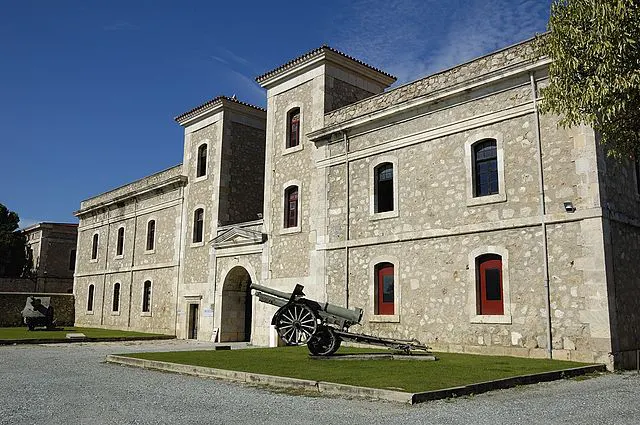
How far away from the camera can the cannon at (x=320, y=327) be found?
12.8m

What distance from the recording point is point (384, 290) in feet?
55.1

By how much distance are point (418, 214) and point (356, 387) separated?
8.24 metres

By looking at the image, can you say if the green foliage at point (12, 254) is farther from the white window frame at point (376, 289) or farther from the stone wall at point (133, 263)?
the white window frame at point (376, 289)

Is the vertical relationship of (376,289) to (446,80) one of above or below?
below

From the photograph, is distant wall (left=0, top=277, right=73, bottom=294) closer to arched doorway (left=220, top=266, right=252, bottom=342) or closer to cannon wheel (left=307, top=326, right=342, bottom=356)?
arched doorway (left=220, top=266, right=252, bottom=342)

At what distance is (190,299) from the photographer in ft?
83.0

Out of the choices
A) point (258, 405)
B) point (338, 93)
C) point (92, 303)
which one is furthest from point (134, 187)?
point (258, 405)

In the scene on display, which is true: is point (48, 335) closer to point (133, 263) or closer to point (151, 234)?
point (133, 263)

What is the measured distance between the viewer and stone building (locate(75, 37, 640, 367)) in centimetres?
1277

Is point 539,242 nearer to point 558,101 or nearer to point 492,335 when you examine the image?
point 492,335

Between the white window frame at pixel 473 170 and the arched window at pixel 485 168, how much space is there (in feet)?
0.42

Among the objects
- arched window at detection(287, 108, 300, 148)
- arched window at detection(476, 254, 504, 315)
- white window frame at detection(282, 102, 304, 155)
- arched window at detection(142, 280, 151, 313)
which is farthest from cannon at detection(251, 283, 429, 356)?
arched window at detection(142, 280, 151, 313)

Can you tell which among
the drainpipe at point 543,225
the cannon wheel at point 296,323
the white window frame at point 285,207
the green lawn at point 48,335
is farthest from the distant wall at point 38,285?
the drainpipe at point 543,225

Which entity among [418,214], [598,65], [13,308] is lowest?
[13,308]
